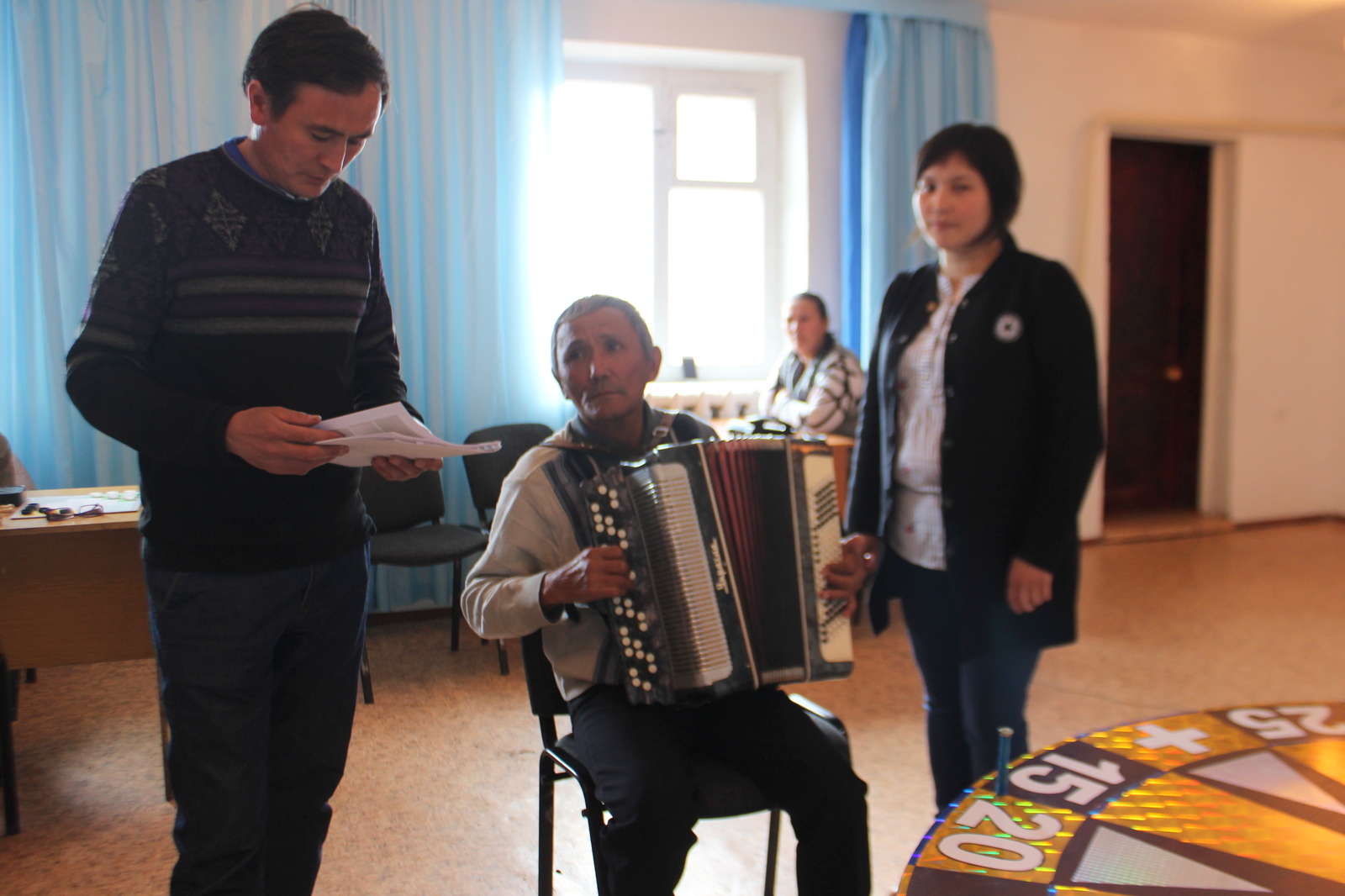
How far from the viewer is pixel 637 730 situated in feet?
4.55

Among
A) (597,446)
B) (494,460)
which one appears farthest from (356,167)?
(597,446)

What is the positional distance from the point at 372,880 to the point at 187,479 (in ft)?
3.85

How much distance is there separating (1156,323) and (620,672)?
5316mm

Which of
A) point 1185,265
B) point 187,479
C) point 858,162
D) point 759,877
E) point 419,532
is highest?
point 858,162

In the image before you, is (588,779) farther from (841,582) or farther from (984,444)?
(984,444)

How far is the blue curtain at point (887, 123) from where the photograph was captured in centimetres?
441

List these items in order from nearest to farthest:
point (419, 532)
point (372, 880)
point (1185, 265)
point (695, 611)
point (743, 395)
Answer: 1. point (695, 611)
2. point (372, 880)
3. point (419, 532)
4. point (743, 395)
5. point (1185, 265)

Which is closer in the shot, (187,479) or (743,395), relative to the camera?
(187,479)

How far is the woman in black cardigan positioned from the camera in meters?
1.55

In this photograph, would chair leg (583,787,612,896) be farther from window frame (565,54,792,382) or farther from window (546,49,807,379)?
window frame (565,54,792,382)

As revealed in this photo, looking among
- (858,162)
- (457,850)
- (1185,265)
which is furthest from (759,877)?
(1185,265)

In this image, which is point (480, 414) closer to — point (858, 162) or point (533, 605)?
point (858, 162)

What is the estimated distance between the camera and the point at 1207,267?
555 centimetres

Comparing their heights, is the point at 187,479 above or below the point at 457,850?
above
